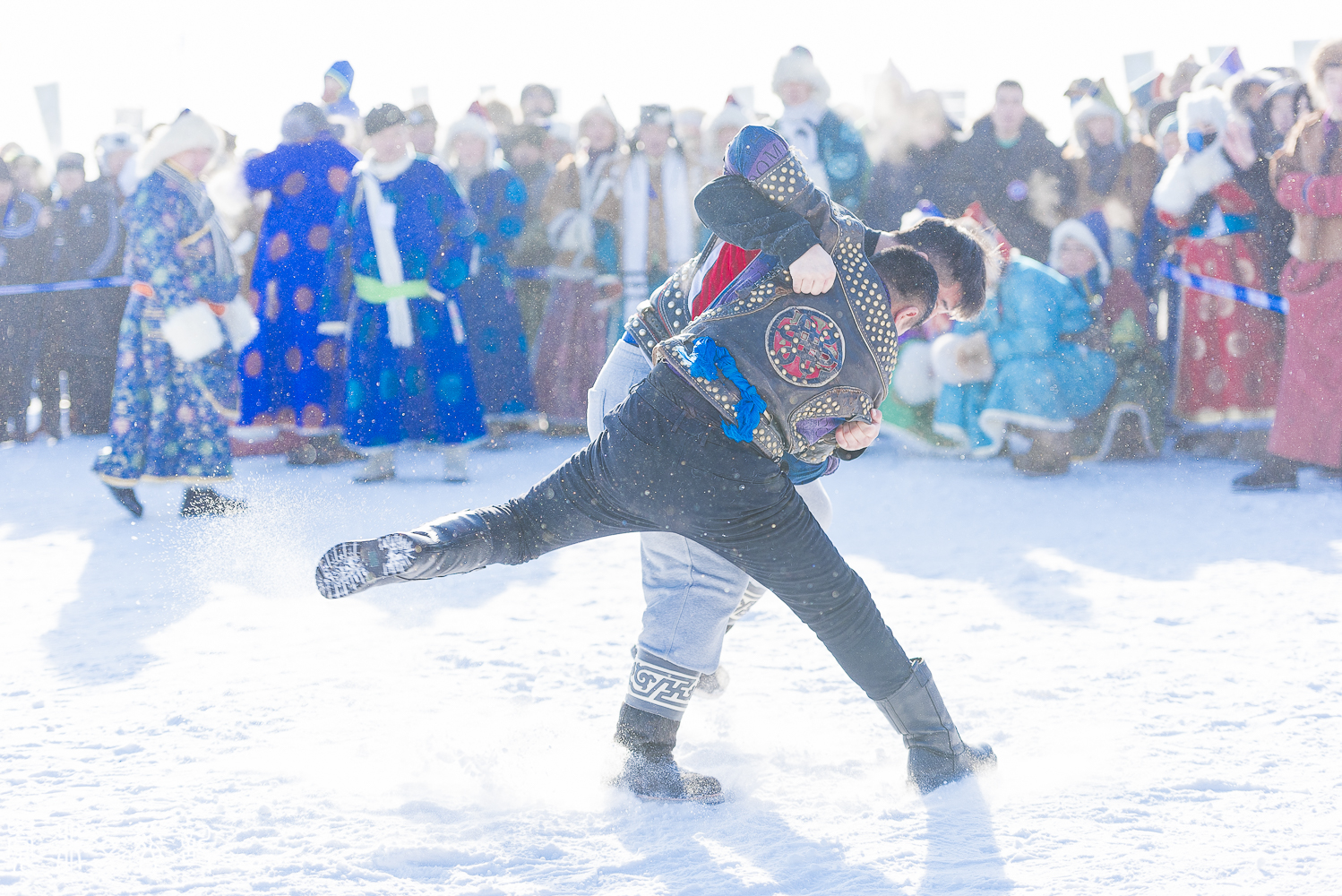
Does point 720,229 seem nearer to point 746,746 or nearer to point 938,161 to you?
point 746,746

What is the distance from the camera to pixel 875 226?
6.25 meters

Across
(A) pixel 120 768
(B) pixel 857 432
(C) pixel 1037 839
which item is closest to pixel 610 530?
(B) pixel 857 432

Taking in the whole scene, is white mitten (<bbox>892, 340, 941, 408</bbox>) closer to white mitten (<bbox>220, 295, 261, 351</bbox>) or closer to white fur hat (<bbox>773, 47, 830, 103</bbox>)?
white fur hat (<bbox>773, 47, 830, 103</bbox>)

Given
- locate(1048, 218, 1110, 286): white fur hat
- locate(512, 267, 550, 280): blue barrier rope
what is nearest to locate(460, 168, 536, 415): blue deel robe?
locate(512, 267, 550, 280): blue barrier rope

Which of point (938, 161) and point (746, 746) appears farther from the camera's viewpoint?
point (938, 161)

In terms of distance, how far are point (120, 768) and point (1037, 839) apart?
1.64m

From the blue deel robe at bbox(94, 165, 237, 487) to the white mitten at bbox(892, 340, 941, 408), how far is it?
3.12 m

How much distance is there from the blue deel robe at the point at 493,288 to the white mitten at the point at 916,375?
2.25 meters

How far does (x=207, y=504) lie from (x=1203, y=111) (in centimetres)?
467

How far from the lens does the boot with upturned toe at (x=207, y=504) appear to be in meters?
4.70

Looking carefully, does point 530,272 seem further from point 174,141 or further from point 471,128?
point 174,141

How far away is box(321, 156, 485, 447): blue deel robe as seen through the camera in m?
5.20

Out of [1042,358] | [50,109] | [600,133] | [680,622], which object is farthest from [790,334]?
[50,109]

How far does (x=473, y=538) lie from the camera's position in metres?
1.87
